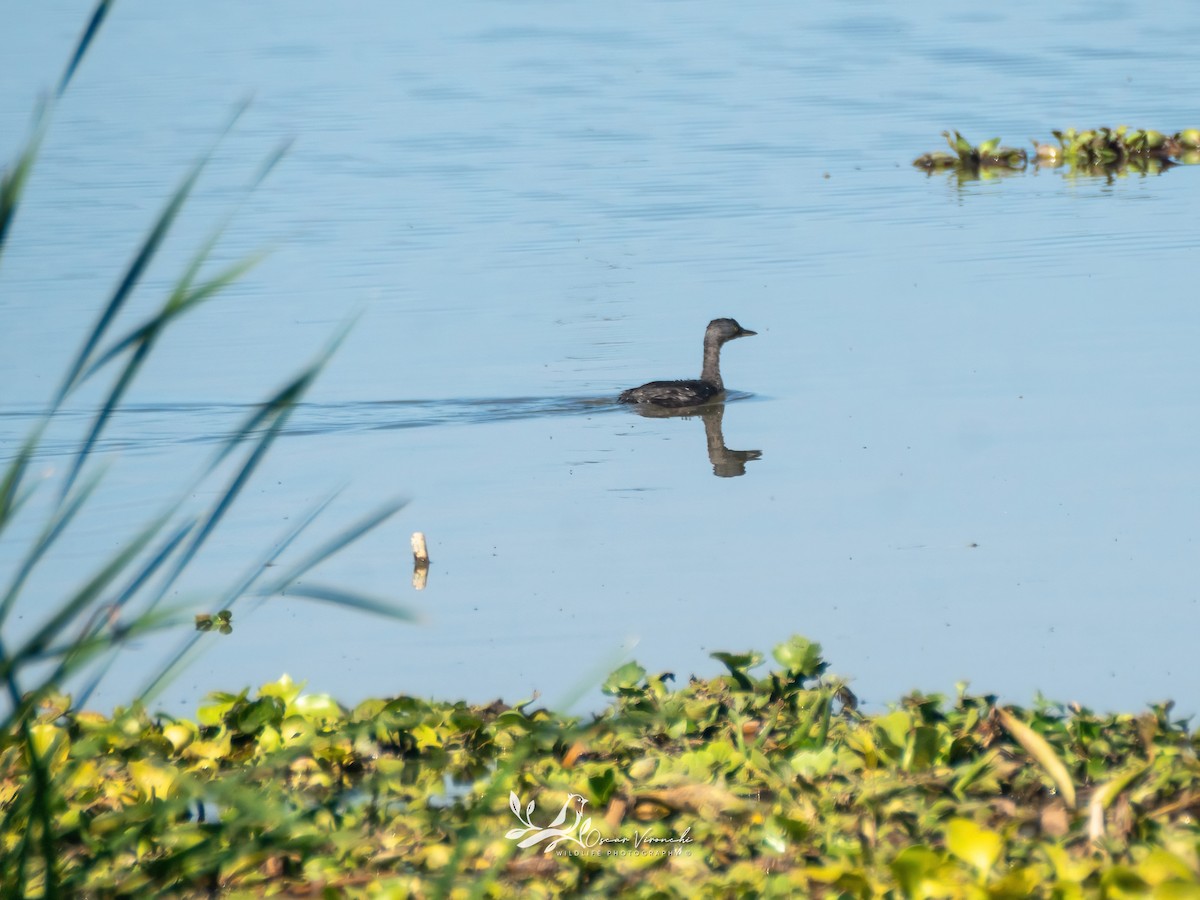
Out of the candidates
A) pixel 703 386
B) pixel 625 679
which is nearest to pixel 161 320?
pixel 625 679

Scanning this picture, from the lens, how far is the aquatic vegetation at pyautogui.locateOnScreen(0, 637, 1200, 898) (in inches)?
172

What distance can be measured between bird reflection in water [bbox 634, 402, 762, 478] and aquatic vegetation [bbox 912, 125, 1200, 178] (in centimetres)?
1039

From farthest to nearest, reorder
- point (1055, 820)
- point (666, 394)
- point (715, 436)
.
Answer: point (666, 394)
point (715, 436)
point (1055, 820)

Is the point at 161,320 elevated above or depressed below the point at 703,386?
above

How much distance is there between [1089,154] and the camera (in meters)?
23.5

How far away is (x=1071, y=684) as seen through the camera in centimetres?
743

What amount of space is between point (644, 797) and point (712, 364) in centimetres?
957

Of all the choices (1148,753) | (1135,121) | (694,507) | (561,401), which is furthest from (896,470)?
(1135,121)

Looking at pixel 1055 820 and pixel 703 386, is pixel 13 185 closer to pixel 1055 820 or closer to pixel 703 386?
pixel 1055 820

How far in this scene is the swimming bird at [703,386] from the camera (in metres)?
13.7

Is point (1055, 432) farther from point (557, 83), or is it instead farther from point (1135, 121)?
point (557, 83)

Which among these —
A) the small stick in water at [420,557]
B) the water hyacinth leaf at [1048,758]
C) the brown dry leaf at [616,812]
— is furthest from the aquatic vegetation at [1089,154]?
the brown dry leaf at [616,812]

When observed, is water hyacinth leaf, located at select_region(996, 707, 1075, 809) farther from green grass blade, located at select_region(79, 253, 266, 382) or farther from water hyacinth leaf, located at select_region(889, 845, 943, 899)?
green grass blade, located at select_region(79, 253, 266, 382)

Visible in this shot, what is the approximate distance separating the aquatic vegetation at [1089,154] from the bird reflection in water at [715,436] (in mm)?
10392
